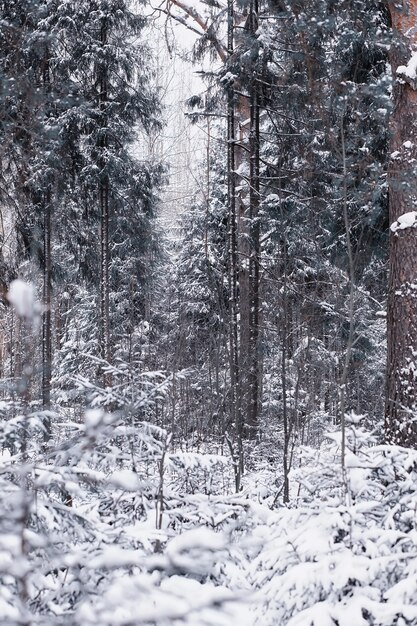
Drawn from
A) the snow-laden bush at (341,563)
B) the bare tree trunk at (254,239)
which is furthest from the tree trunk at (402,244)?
the bare tree trunk at (254,239)

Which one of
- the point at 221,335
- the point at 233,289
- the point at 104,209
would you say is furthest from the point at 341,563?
the point at 104,209

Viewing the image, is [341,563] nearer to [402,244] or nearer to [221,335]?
[402,244]

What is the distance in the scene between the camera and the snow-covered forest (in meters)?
2.42

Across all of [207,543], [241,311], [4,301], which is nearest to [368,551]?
[207,543]

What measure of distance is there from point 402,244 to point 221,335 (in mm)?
5447

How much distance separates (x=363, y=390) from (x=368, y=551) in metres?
11.5

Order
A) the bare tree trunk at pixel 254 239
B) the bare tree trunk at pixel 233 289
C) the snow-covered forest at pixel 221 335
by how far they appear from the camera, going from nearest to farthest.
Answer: the snow-covered forest at pixel 221 335 → the bare tree trunk at pixel 233 289 → the bare tree trunk at pixel 254 239

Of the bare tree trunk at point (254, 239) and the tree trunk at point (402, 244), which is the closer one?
the tree trunk at point (402, 244)

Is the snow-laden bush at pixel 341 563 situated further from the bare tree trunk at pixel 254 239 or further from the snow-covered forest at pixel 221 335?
the bare tree trunk at pixel 254 239

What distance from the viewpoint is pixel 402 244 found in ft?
21.1

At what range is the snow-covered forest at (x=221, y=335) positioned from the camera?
7.95 feet

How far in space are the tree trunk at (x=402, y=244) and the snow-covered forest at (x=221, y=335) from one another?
0.08ft

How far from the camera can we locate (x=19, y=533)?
1.74 meters

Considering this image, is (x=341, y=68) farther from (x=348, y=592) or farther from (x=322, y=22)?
(x=348, y=592)
